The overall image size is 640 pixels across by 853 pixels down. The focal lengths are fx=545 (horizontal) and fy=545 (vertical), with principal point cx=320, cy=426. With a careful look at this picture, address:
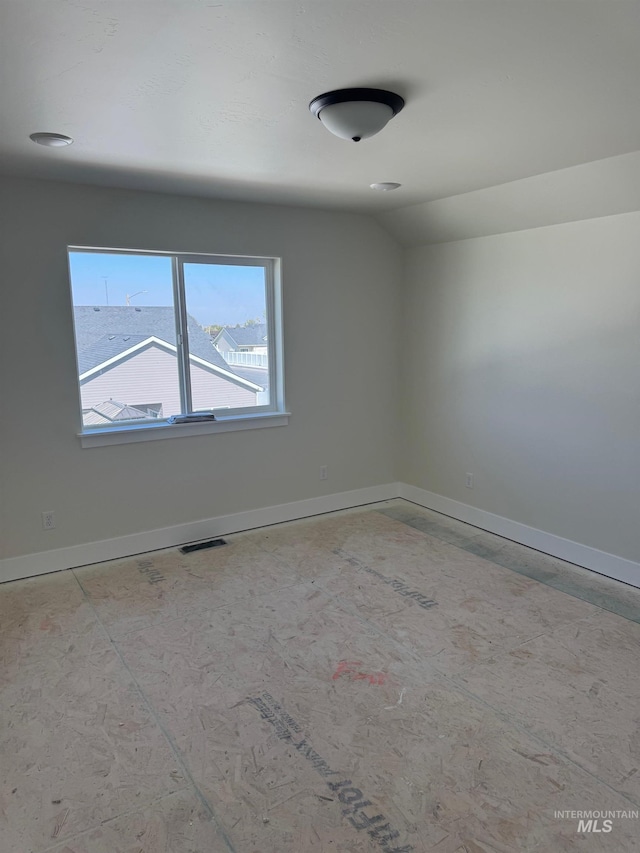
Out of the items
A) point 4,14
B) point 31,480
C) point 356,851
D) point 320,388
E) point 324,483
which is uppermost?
point 4,14

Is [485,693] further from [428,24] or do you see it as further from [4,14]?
[4,14]

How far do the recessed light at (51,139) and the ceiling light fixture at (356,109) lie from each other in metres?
1.17

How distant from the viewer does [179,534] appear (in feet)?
13.2

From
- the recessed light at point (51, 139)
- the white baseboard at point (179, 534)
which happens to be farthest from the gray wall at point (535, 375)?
the recessed light at point (51, 139)

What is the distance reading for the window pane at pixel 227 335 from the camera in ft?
13.1

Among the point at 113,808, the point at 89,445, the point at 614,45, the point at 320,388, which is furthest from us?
the point at 320,388

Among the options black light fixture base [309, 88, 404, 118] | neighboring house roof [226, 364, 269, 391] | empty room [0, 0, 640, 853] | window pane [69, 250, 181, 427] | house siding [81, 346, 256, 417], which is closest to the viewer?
empty room [0, 0, 640, 853]

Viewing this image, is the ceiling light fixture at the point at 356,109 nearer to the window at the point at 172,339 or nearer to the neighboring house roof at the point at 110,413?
the window at the point at 172,339

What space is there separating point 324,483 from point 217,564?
1320 mm

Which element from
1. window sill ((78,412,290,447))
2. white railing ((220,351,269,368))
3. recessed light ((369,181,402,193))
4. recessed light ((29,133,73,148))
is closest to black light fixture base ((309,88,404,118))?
recessed light ((29,133,73,148))

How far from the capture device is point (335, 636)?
280cm

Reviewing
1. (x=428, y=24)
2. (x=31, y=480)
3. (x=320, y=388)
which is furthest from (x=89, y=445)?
(x=428, y=24)

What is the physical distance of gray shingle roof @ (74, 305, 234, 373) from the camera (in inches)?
142

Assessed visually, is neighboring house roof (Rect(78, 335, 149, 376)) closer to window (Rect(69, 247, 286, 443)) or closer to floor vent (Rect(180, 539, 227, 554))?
window (Rect(69, 247, 286, 443))
